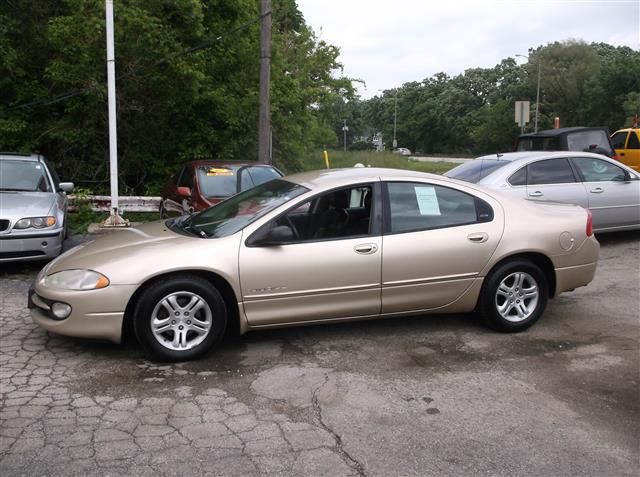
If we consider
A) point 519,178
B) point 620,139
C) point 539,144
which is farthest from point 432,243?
point 620,139

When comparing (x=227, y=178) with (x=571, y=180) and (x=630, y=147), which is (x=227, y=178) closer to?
(x=571, y=180)

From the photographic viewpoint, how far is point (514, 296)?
524 cm

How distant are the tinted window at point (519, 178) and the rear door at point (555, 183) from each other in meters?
0.06

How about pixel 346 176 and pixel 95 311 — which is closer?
pixel 95 311

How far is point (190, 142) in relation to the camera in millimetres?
14766

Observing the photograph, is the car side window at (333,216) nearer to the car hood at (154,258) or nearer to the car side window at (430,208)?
the car side window at (430,208)

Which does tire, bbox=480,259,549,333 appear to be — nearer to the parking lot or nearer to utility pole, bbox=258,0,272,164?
the parking lot

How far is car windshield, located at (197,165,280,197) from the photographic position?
845 centimetres


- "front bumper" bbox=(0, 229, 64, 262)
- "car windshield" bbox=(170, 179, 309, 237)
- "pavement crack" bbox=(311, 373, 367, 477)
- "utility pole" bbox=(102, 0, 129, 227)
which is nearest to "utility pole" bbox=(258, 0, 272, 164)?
"utility pole" bbox=(102, 0, 129, 227)

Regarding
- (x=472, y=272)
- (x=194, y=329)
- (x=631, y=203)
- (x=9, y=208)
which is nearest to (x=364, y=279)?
(x=472, y=272)

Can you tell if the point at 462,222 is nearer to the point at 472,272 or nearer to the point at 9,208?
the point at 472,272

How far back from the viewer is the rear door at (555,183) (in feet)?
27.5

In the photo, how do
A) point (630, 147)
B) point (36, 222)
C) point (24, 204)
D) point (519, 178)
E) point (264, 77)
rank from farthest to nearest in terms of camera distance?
point (630, 147) → point (264, 77) → point (519, 178) → point (24, 204) → point (36, 222)

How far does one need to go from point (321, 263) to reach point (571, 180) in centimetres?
549
